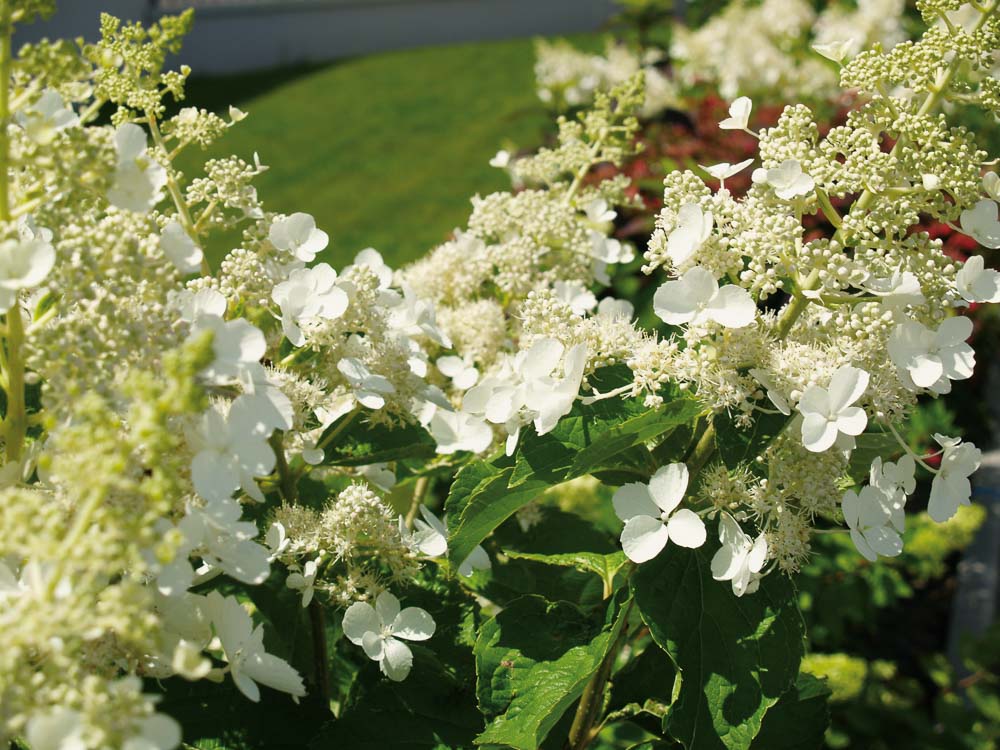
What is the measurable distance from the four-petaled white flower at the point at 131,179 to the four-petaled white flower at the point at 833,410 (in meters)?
0.62

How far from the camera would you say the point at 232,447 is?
0.87m

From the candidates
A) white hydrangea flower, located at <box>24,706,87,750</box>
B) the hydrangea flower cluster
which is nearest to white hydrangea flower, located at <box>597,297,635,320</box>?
white hydrangea flower, located at <box>24,706,87,750</box>

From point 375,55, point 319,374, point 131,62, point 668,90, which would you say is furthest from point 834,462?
point 375,55

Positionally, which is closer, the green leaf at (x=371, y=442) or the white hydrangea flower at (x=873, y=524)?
the white hydrangea flower at (x=873, y=524)

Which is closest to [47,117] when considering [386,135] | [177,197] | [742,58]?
[177,197]

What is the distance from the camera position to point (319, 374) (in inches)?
48.2

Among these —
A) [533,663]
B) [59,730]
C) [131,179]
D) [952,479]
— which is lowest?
[533,663]

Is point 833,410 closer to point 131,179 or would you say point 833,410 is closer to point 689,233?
point 689,233

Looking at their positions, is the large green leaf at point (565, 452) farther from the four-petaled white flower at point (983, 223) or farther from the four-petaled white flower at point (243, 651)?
the four-petaled white flower at point (983, 223)

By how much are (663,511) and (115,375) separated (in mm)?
572

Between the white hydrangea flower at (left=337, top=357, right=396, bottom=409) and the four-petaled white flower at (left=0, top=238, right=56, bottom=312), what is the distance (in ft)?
1.31

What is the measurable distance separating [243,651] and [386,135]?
8.21 m

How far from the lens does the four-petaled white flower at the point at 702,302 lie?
3.33 ft

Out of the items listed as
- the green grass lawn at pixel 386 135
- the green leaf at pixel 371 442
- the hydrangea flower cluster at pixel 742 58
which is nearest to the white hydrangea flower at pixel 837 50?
the green leaf at pixel 371 442
